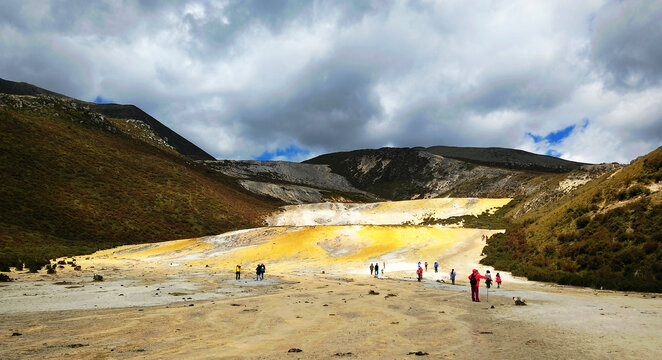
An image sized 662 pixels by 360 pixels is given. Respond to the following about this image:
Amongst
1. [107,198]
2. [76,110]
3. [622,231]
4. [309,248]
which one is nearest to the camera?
[622,231]

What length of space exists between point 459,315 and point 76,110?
12855 centimetres

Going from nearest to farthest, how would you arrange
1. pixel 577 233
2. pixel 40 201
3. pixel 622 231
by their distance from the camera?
pixel 622 231
pixel 577 233
pixel 40 201

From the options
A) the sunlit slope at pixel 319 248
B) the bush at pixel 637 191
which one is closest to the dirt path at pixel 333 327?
the bush at pixel 637 191

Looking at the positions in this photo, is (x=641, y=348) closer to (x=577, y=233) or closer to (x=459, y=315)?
(x=459, y=315)

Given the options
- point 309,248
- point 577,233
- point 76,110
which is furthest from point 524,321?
point 76,110

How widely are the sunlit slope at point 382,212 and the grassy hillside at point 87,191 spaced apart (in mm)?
8830

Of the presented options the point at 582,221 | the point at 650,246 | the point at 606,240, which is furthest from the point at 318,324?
the point at 582,221

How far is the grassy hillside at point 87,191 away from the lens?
2398 inches

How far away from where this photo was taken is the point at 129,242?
67438 mm

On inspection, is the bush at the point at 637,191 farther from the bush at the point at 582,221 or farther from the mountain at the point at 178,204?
the bush at the point at 582,221

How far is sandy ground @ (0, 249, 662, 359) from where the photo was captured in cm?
971

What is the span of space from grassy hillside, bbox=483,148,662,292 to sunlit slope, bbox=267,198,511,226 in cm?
5104

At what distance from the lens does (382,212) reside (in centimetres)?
10319

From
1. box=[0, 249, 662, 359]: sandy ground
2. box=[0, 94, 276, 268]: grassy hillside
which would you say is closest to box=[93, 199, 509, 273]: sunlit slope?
box=[0, 94, 276, 268]: grassy hillside
